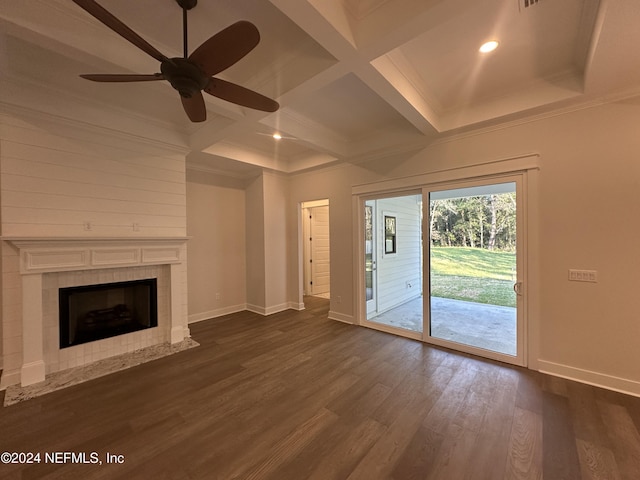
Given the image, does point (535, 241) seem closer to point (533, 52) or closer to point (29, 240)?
point (533, 52)

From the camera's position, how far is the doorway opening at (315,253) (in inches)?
276

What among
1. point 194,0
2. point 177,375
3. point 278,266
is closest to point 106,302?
point 177,375

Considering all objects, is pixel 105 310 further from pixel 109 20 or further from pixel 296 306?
pixel 109 20

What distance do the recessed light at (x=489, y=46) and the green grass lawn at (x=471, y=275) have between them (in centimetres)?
226

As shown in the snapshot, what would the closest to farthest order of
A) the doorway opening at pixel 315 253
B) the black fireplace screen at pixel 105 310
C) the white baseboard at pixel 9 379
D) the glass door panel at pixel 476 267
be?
the white baseboard at pixel 9 379 < the black fireplace screen at pixel 105 310 < the glass door panel at pixel 476 267 < the doorway opening at pixel 315 253

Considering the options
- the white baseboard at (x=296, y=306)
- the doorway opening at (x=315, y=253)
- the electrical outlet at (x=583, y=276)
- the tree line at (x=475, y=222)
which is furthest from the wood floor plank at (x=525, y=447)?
the doorway opening at (x=315, y=253)

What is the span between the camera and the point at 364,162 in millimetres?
4391

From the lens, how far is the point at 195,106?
6.68 ft

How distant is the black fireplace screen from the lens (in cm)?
307

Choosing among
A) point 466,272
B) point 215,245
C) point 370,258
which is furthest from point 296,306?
point 466,272

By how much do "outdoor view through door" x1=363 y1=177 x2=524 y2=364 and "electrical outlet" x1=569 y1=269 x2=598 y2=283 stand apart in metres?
0.46

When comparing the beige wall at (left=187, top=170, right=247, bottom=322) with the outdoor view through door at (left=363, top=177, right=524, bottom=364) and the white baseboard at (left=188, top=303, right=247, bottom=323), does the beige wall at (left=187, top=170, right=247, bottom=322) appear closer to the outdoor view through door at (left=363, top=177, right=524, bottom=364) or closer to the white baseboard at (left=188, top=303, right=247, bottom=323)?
the white baseboard at (left=188, top=303, right=247, bottom=323)

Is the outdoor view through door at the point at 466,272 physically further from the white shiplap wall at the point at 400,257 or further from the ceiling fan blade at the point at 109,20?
the ceiling fan blade at the point at 109,20

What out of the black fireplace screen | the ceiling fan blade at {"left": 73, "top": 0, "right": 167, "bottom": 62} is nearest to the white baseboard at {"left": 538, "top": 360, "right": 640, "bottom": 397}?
the ceiling fan blade at {"left": 73, "top": 0, "right": 167, "bottom": 62}
